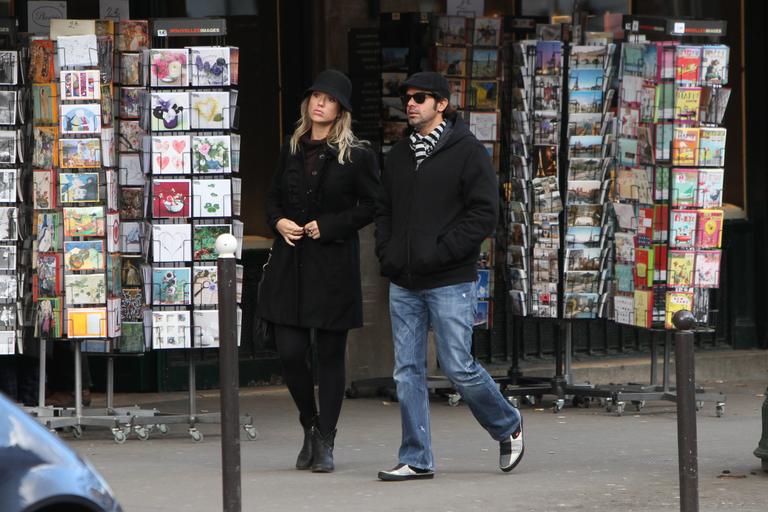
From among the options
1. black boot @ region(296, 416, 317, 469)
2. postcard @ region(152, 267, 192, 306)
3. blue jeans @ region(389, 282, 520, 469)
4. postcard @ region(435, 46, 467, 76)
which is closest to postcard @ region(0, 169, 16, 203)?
postcard @ region(152, 267, 192, 306)

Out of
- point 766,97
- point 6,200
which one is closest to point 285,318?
point 6,200

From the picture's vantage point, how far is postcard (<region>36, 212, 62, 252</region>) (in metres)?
9.34

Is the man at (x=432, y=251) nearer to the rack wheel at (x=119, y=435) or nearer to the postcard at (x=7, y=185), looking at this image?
the rack wheel at (x=119, y=435)

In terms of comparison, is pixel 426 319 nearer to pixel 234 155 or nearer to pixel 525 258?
pixel 234 155

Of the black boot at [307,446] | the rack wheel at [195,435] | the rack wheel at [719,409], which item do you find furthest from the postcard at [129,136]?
the rack wheel at [719,409]

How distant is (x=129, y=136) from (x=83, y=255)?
29.6 inches

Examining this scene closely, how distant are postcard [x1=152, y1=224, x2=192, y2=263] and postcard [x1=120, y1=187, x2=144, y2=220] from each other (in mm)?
353

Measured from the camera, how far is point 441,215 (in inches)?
313

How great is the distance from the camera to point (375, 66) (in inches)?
443

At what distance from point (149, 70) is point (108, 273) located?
3.87ft

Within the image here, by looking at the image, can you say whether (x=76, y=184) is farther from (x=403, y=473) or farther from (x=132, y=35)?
(x=403, y=473)

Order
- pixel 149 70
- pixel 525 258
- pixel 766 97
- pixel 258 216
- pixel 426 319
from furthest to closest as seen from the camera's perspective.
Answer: pixel 766 97 < pixel 258 216 < pixel 525 258 < pixel 149 70 < pixel 426 319

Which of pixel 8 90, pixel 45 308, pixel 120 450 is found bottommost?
pixel 120 450

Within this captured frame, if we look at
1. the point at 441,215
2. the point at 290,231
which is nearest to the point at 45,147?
the point at 290,231
